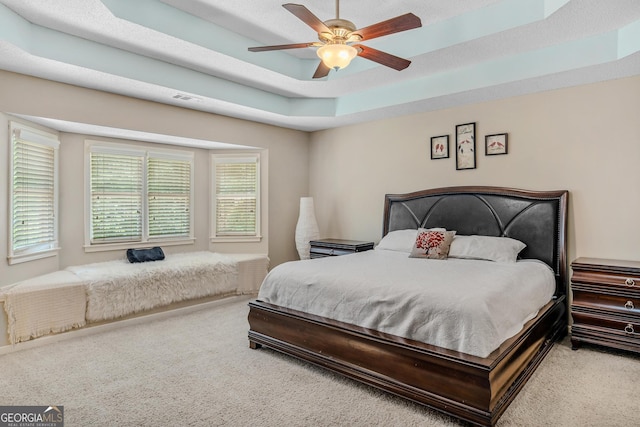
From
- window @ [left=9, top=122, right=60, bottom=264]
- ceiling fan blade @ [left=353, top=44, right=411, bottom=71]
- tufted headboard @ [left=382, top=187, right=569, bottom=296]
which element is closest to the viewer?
ceiling fan blade @ [left=353, top=44, right=411, bottom=71]

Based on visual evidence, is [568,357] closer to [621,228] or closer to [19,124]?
[621,228]

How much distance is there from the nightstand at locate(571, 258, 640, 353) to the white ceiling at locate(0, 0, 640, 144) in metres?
1.73

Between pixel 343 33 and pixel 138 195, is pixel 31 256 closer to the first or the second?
pixel 138 195

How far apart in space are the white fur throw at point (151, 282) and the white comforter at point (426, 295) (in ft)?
4.97

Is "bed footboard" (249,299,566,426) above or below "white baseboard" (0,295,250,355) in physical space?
above

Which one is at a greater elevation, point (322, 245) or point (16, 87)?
point (16, 87)

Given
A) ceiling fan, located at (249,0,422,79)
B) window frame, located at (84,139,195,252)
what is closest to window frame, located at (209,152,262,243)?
window frame, located at (84,139,195,252)

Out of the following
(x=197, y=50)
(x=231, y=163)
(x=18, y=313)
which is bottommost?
(x=18, y=313)

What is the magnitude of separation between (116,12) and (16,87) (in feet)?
4.94

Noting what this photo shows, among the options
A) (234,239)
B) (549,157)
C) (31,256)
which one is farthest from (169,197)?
(549,157)

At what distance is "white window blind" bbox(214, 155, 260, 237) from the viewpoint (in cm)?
558

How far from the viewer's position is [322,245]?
512 cm

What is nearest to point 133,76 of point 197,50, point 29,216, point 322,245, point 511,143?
point 197,50
